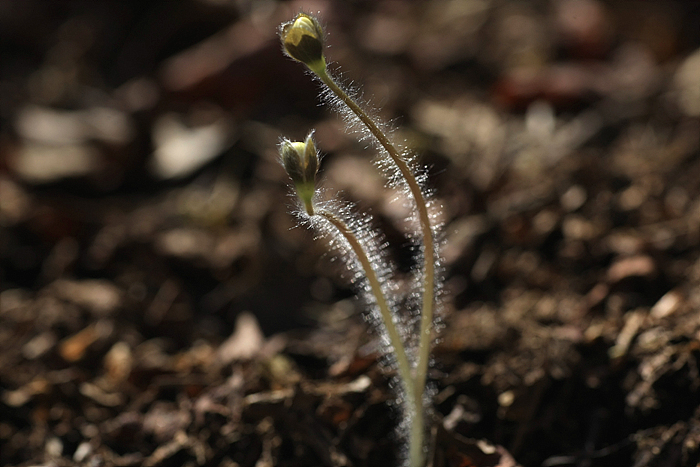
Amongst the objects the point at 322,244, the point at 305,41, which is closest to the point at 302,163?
the point at 305,41

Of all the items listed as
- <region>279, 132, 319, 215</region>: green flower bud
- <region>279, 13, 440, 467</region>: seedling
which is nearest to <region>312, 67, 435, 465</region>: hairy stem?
<region>279, 13, 440, 467</region>: seedling

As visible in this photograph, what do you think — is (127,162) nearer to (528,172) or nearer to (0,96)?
(0,96)

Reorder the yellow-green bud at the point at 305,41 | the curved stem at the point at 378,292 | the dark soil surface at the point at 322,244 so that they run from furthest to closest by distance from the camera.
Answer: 1. the dark soil surface at the point at 322,244
2. the curved stem at the point at 378,292
3. the yellow-green bud at the point at 305,41

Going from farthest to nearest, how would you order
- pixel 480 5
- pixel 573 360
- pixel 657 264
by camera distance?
pixel 480 5 → pixel 657 264 → pixel 573 360

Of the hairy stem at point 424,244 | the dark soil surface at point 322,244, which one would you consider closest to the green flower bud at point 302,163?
the hairy stem at point 424,244

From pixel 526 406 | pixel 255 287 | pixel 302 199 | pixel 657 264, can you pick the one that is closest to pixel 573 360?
pixel 526 406

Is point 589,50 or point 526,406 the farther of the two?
point 589,50

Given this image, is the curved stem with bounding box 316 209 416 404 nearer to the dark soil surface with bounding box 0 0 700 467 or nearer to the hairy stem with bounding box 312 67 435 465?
the hairy stem with bounding box 312 67 435 465

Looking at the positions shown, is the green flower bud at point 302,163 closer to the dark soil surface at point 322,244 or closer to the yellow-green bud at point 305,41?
the yellow-green bud at point 305,41
